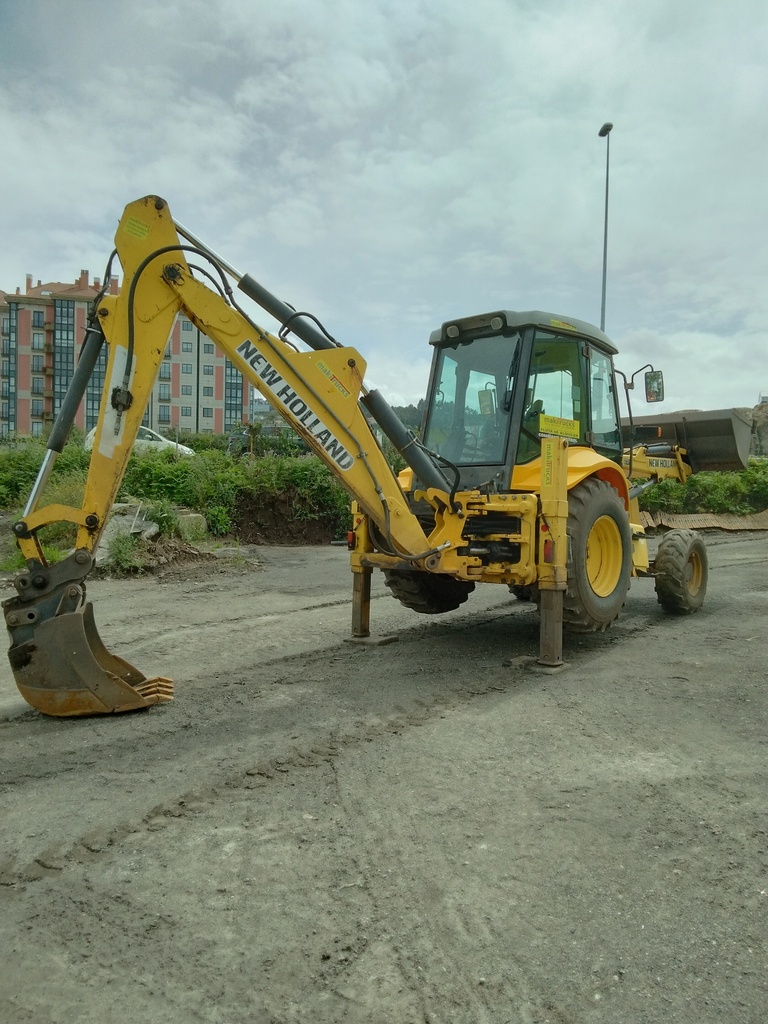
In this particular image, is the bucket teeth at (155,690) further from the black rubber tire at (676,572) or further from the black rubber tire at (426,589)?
the black rubber tire at (676,572)

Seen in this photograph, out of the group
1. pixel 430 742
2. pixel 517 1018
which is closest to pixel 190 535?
pixel 430 742

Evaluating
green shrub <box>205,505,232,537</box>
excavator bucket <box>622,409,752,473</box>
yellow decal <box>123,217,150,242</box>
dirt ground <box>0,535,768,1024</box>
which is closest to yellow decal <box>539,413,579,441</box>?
dirt ground <box>0,535,768,1024</box>

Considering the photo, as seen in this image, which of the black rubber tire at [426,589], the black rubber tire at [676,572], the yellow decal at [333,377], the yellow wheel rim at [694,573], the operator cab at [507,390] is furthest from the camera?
the yellow wheel rim at [694,573]

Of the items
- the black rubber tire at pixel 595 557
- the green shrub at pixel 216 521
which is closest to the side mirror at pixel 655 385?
the black rubber tire at pixel 595 557

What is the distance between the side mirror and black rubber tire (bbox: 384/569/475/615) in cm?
240

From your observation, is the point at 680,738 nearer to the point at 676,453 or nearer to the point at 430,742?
the point at 430,742

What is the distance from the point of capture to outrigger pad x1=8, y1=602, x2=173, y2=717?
174 inches

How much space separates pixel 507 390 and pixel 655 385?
5.94ft

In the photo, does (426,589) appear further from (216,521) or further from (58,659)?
(216,521)

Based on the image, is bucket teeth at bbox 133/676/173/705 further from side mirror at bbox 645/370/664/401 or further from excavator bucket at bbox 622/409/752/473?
excavator bucket at bbox 622/409/752/473

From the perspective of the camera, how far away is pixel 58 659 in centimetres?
444

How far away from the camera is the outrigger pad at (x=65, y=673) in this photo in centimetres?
442

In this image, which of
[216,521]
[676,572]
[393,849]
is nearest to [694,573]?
[676,572]

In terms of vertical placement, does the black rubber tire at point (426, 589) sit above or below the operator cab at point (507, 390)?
below
